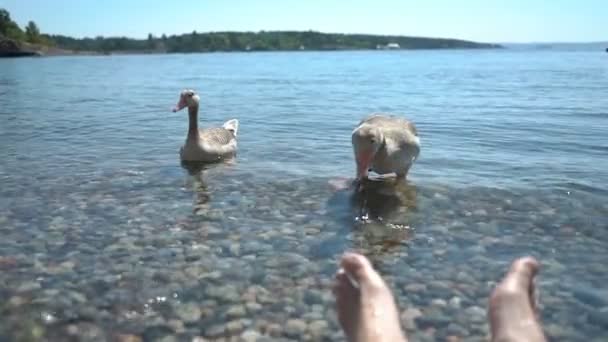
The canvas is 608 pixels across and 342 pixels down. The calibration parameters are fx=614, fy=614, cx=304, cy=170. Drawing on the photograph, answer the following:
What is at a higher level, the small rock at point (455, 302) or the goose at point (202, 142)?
the goose at point (202, 142)

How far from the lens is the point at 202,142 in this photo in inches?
484

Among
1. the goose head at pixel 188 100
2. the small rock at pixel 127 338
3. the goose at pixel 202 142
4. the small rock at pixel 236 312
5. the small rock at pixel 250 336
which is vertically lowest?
the small rock at pixel 250 336

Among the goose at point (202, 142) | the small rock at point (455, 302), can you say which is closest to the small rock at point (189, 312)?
the small rock at point (455, 302)

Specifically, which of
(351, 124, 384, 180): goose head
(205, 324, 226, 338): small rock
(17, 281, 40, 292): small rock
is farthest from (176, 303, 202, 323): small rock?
(351, 124, 384, 180): goose head

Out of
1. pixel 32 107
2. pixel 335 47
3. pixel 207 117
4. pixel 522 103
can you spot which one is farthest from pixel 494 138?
pixel 335 47

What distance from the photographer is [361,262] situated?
436cm

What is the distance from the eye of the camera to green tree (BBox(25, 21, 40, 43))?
14370 cm

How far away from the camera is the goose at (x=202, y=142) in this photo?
1217cm

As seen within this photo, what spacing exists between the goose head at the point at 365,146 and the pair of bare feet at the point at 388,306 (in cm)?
413

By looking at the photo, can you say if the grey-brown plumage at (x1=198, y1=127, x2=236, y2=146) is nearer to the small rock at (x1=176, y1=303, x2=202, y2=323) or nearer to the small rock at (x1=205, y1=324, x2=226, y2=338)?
the small rock at (x1=176, y1=303, x2=202, y2=323)

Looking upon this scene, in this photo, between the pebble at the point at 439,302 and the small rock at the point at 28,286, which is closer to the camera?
the pebble at the point at 439,302

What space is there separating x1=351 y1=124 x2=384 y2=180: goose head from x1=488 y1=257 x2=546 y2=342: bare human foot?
4477 mm

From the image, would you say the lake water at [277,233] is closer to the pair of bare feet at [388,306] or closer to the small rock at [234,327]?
the small rock at [234,327]

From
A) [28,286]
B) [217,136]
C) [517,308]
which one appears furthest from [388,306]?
[217,136]
